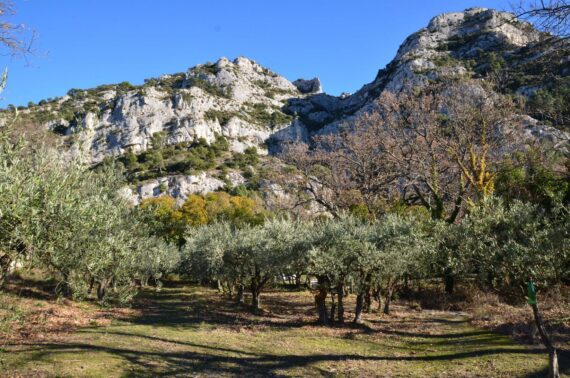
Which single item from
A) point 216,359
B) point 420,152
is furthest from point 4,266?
point 420,152

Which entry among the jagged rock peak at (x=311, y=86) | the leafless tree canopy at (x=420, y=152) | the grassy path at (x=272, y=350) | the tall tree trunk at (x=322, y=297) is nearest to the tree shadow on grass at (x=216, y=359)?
the grassy path at (x=272, y=350)

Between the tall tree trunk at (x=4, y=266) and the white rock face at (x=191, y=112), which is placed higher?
the white rock face at (x=191, y=112)

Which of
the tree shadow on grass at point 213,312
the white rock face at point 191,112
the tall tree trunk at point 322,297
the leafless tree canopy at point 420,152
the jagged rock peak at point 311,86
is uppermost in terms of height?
the jagged rock peak at point 311,86

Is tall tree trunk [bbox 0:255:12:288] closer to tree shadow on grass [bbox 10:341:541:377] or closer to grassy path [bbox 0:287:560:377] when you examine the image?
grassy path [bbox 0:287:560:377]

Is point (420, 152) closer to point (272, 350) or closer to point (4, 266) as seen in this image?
point (272, 350)

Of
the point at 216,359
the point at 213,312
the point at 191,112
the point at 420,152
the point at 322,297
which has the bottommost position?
the point at 213,312

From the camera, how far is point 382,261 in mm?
19469

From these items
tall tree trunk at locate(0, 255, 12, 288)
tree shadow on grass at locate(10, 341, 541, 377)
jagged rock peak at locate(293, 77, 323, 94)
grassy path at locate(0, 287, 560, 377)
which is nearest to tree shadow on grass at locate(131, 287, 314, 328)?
grassy path at locate(0, 287, 560, 377)

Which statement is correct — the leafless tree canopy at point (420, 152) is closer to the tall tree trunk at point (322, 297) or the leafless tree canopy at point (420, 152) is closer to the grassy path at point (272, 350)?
the grassy path at point (272, 350)

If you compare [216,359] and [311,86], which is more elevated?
[311,86]

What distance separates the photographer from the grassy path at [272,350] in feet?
39.3

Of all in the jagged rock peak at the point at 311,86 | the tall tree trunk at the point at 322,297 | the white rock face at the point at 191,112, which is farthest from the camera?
the jagged rock peak at the point at 311,86

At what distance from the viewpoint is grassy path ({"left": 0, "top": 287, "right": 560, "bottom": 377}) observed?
11969 millimetres

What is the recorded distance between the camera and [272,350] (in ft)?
49.6
